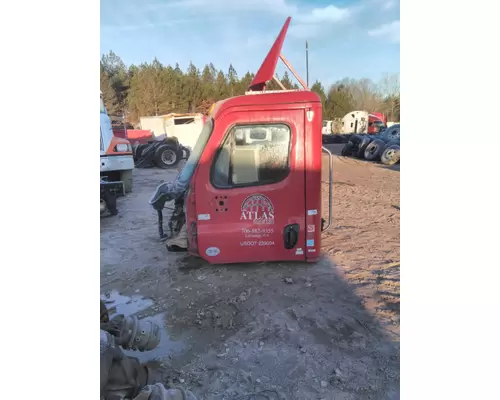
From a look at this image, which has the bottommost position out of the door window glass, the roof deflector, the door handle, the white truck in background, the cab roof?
the door handle

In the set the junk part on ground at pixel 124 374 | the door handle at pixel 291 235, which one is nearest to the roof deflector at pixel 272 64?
the door handle at pixel 291 235

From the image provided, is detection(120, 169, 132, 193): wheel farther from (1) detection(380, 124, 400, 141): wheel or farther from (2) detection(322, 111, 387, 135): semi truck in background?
(2) detection(322, 111, 387, 135): semi truck in background

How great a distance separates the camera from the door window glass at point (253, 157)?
11.1 feet

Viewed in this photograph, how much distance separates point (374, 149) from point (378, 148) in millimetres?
217

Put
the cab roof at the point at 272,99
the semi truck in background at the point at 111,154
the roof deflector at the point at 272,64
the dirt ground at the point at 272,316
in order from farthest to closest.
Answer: the semi truck in background at the point at 111,154 → the roof deflector at the point at 272,64 → the cab roof at the point at 272,99 → the dirt ground at the point at 272,316

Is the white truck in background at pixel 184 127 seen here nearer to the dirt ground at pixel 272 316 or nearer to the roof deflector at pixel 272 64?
the dirt ground at pixel 272 316

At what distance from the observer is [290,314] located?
2787mm

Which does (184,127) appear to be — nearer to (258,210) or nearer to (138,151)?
(138,151)

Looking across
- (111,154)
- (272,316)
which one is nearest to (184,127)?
(111,154)

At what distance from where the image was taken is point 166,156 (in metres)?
13.9

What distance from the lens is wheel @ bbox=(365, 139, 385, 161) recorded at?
13859 millimetres

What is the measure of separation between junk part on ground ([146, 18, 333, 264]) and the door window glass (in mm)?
10

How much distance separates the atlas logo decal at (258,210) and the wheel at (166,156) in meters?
11.0

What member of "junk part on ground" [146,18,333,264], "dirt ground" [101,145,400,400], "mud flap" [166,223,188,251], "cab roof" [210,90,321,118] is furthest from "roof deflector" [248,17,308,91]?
"dirt ground" [101,145,400,400]
